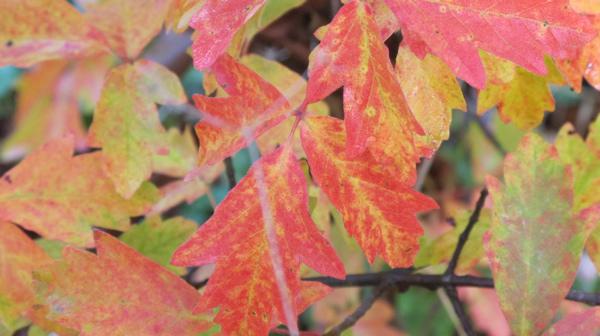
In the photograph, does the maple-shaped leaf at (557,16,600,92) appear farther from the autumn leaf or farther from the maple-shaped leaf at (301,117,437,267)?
the autumn leaf

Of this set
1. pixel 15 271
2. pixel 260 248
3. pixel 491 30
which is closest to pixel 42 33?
pixel 15 271

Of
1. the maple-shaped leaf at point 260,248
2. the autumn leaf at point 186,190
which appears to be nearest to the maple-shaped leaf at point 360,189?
the maple-shaped leaf at point 260,248

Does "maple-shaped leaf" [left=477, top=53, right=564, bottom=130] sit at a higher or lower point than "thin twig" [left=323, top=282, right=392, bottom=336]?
higher

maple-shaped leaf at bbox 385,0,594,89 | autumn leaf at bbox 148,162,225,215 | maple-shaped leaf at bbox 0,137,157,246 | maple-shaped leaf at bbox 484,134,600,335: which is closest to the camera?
maple-shaped leaf at bbox 385,0,594,89

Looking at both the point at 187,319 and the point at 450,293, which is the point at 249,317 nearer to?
the point at 187,319

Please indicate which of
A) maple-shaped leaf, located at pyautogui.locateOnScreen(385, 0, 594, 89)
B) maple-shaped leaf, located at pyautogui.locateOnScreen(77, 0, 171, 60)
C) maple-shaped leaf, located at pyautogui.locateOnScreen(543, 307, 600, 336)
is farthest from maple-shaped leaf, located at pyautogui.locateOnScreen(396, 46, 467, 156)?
maple-shaped leaf, located at pyautogui.locateOnScreen(77, 0, 171, 60)

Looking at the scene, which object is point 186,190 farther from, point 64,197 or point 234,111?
point 234,111

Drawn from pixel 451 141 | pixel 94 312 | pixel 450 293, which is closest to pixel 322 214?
pixel 450 293
